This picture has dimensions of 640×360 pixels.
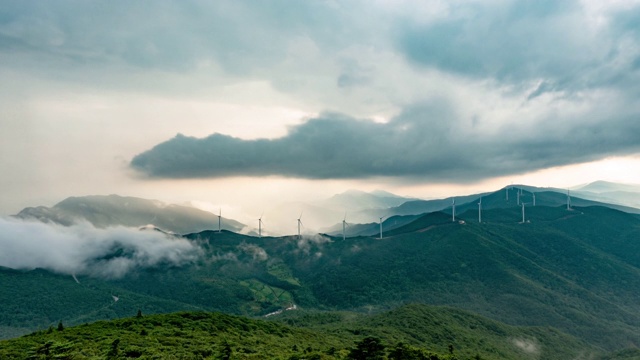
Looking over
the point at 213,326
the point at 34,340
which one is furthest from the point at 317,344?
the point at 34,340

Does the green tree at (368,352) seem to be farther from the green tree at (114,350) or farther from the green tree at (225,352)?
the green tree at (114,350)

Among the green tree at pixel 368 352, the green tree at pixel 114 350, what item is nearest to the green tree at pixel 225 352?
the green tree at pixel 114 350

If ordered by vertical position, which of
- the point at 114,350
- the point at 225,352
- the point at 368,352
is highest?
the point at 368,352

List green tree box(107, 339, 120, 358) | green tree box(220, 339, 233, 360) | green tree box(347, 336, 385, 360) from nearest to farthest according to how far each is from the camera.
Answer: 1. green tree box(347, 336, 385, 360)
2. green tree box(107, 339, 120, 358)
3. green tree box(220, 339, 233, 360)

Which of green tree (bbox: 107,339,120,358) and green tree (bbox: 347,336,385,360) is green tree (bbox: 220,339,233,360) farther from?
green tree (bbox: 347,336,385,360)

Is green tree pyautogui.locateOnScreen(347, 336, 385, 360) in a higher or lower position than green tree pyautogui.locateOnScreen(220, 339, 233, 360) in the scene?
higher

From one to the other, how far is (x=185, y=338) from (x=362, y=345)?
5090 cm

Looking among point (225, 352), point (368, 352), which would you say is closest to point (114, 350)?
point (225, 352)

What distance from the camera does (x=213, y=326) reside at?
445ft

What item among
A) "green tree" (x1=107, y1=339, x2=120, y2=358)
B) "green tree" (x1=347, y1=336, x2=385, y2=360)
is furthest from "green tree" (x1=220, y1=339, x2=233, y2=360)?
"green tree" (x1=347, y1=336, x2=385, y2=360)

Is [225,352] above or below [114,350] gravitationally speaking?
below

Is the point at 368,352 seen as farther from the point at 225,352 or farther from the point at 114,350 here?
the point at 114,350

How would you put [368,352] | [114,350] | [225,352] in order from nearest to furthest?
[368,352] → [114,350] → [225,352]

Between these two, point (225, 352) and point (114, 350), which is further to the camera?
point (225, 352)
